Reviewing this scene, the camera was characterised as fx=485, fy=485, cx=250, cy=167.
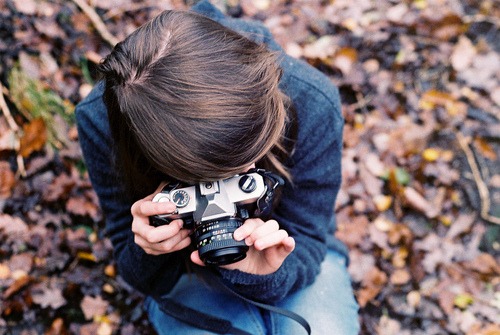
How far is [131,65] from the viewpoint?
96cm

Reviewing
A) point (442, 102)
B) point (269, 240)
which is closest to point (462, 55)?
point (442, 102)

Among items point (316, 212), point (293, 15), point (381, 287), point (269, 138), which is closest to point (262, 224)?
point (269, 138)

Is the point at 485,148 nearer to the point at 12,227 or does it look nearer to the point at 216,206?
the point at 216,206

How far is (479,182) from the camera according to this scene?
76.9 inches

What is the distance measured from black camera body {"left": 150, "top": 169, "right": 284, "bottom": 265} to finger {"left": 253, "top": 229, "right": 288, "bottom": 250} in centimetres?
3

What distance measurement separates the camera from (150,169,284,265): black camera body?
995 mm

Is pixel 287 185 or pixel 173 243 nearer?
pixel 173 243

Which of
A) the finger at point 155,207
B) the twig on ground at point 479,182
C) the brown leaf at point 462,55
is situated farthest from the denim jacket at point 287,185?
the brown leaf at point 462,55

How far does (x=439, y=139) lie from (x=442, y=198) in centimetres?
26

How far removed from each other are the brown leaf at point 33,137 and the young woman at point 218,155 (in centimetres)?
55

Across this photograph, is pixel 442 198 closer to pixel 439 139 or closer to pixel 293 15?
pixel 439 139

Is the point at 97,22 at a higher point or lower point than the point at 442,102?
higher

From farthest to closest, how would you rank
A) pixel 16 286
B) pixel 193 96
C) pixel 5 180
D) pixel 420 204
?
pixel 420 204
pixel 5 180
pixel 16 286
pixel 193 96

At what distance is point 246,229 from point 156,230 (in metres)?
0.19
